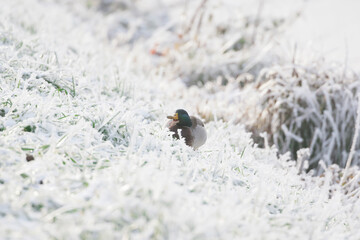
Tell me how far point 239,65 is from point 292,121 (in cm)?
262

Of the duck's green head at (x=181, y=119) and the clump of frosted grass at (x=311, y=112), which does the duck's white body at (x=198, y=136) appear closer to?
the duck's green head at (x=181, y=119)

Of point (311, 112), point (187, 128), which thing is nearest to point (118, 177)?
point (187, 128)

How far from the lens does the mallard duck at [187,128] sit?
2.84 meters

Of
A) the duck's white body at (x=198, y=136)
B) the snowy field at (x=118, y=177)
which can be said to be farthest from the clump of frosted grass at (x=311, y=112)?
the duck's white body at (x=198, y=136)

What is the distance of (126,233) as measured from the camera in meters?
1.53

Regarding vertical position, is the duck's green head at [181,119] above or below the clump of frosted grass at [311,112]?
above

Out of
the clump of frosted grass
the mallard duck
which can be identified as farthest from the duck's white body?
the clump of frosted grass

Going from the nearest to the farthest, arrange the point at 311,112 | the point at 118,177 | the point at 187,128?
1. the point at 118,177
2. the point at 187,128
3. the point at 311,112

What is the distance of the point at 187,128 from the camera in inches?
114

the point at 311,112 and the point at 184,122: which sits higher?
the point at 184,122

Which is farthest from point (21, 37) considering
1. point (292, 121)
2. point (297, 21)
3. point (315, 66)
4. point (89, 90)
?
point (297, 21)

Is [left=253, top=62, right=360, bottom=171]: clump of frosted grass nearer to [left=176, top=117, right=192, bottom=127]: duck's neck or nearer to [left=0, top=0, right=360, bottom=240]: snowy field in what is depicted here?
[left=0, top=0, right=360, bottom=240]: snowy field

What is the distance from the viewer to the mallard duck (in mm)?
2840

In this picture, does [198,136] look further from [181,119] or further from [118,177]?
[118,177]
